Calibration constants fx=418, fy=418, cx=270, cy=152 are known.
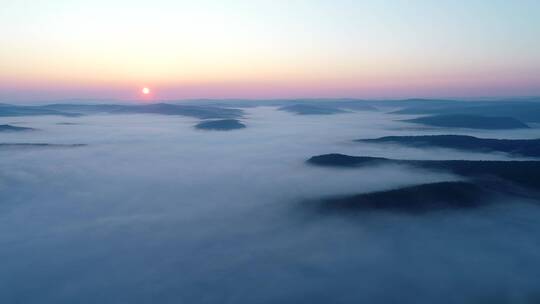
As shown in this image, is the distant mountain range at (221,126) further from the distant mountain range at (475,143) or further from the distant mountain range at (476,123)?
the distant mountain range at (476,123)

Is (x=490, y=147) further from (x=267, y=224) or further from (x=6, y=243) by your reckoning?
(x=6, y=243)

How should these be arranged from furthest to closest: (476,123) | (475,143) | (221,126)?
(476,123) < (221,126) < (475,143)

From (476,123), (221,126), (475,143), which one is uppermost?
(475,143)

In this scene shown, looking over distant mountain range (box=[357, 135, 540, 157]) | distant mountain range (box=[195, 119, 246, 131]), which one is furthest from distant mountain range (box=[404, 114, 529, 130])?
distant mountain range (box=[195, 119, 246, 131])

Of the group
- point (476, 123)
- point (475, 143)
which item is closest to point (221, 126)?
point (475, 143)

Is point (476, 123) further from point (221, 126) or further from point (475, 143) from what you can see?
point (221, 126)

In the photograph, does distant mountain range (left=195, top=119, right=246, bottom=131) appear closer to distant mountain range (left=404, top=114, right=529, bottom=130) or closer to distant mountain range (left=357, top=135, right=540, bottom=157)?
distant mountain range (left=357, top=135, right=540, bottom=157)

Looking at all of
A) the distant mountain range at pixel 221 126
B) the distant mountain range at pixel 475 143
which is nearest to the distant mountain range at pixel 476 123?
the distant mountain range at pixel 475 143

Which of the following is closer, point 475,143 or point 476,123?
point 475,143

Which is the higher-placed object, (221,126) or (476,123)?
(476,123)

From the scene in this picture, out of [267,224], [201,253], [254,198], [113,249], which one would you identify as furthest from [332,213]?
[113,249]

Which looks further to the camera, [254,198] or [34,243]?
[254,198]
